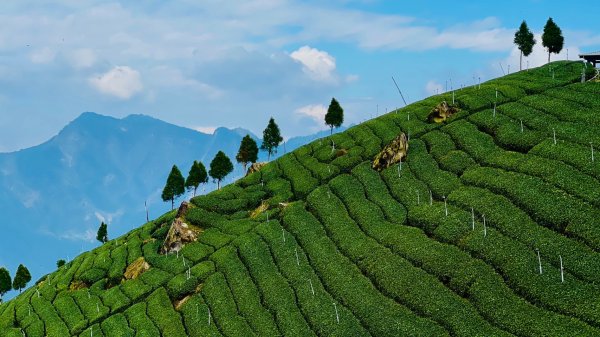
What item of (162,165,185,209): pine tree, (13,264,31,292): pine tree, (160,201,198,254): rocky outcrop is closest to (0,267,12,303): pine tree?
(13,264,31,292): pine tree

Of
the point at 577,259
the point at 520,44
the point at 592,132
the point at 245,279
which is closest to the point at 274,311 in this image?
the point at 245,279

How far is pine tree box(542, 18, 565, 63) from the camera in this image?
12362cm

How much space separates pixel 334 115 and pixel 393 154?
4694cm

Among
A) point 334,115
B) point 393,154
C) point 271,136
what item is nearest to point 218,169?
point 271,136

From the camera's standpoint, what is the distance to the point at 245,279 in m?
67.2

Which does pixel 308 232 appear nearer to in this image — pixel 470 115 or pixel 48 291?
pixel 470 115

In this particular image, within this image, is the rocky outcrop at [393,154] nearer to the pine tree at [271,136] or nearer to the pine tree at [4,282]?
the pine tree at [271,136]

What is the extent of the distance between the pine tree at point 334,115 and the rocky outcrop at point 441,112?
119 feet

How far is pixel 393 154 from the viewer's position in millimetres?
82250

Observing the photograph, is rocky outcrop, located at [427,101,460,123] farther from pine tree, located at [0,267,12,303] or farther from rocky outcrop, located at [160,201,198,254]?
pine tree, located at [0,267,12,303]

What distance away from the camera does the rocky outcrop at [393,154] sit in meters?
82.0

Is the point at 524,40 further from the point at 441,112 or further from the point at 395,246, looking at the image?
the point at 395,246

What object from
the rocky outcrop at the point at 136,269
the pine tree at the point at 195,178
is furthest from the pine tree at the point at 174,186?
the rocky outcrop at the point at 136,269

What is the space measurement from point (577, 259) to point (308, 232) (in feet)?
109
